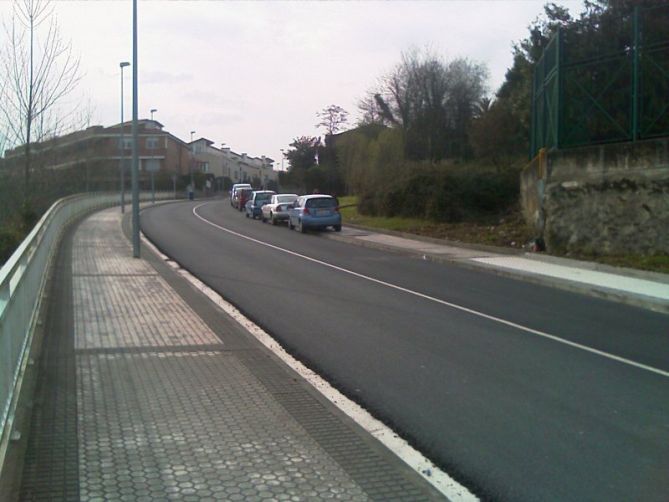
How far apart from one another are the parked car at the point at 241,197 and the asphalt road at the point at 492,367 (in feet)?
123

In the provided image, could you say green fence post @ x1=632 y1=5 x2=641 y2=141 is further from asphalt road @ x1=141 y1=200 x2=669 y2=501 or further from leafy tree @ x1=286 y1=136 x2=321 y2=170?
leafy tree @ x1=286 y1=136 x2=321 y2=170

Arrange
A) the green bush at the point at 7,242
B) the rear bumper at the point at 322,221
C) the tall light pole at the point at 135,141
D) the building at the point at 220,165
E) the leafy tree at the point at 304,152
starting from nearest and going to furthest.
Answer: the green bush at the point at 7,242, the tall light pole at the point at 135,141, the rear bumper at the point at 322,221, the leafy tree at the point at 304,152, the building at the point at 220,165

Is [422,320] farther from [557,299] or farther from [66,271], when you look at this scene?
[66,271]

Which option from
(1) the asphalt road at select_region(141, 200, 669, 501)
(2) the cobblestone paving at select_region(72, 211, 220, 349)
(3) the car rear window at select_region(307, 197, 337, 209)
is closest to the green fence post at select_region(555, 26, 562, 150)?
(1) the asphalt road at select_region(141, 200, 669, 501)

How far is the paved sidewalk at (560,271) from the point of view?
14.9 meters

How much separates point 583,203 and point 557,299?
269 inches

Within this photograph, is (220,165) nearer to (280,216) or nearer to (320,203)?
(280,216)

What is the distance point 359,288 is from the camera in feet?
52.9

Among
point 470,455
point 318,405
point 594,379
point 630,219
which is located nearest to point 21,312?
point 318,405

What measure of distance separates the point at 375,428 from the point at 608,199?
50.2 ft

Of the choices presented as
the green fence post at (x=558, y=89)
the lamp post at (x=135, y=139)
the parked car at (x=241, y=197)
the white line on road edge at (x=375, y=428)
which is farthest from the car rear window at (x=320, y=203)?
the parked car at (x=241, y=197)

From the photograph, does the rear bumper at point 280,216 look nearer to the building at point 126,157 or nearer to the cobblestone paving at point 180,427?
the building at point 126,157

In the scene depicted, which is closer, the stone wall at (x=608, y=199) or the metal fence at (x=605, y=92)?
the stone wall at (x=608, y=199)

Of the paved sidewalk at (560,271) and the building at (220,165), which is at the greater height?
the building at (220,165)
